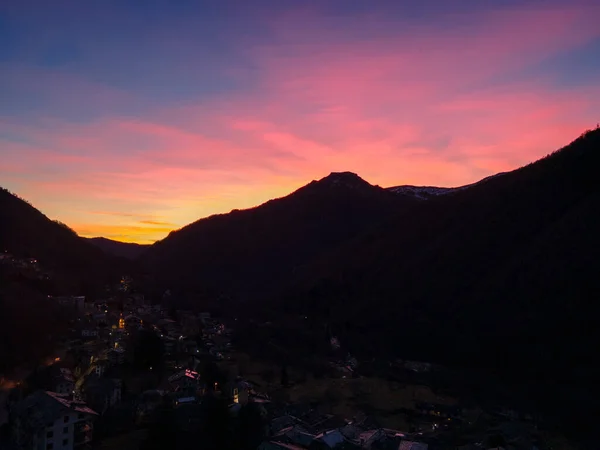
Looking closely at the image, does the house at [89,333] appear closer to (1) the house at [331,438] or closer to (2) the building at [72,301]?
(2) the building at [72,301]

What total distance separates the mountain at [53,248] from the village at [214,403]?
18.0 metres

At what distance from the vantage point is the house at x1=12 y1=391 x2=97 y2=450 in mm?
15234

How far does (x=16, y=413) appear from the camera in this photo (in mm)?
15992

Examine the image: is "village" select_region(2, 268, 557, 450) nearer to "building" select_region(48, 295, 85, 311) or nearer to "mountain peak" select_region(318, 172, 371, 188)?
"building" select_region(48, 295, 85, 311)

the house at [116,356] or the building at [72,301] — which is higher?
the building at [72,301]

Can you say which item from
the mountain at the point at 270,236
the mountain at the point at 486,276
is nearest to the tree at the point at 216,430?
the mountain at the point at 486,276

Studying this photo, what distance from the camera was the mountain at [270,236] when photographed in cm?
8331

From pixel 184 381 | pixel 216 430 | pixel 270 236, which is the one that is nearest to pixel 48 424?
pixel 216 430

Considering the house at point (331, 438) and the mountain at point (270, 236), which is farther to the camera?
the mountain at point (270, 236)

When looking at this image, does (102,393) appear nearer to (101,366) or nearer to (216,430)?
(101,366)

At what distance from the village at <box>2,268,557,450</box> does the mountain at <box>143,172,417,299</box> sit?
134ft

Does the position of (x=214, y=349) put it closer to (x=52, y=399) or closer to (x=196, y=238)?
(x=52, y=399)

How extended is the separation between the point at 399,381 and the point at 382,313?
47.4ft

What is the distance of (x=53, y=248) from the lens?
196ft
